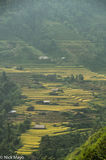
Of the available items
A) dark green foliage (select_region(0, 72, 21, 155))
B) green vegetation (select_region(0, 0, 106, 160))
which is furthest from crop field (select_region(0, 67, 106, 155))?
dark green foliage (select_region(0, 72, 21, 155))

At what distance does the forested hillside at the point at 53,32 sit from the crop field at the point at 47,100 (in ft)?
15.5

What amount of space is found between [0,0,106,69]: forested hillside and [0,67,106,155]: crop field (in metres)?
4.72

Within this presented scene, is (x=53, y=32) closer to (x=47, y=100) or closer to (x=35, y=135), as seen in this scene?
(x=47, y=100)

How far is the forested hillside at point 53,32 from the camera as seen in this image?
123 feet

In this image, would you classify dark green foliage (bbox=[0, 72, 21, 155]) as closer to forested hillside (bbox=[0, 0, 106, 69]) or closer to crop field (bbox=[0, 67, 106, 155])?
crop field (bbox=[0, 67, 106, 155])

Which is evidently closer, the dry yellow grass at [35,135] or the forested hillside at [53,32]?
the dry yellow grass at [35,135]

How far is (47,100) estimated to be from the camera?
22344 mm

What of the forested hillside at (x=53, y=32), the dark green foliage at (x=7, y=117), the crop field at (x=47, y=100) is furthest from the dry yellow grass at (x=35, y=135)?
the forested hillside at (x=53, y=32)

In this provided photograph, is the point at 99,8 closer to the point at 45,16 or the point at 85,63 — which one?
the point at 45,16

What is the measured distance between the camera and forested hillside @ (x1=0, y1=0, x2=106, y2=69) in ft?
123

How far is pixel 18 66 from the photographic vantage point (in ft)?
111

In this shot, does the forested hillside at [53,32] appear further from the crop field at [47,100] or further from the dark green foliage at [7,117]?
the dark green foliage at [7,117]

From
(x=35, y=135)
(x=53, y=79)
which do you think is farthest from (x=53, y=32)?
(x=35, y=135)

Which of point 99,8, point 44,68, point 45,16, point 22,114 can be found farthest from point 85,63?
point 99,8
